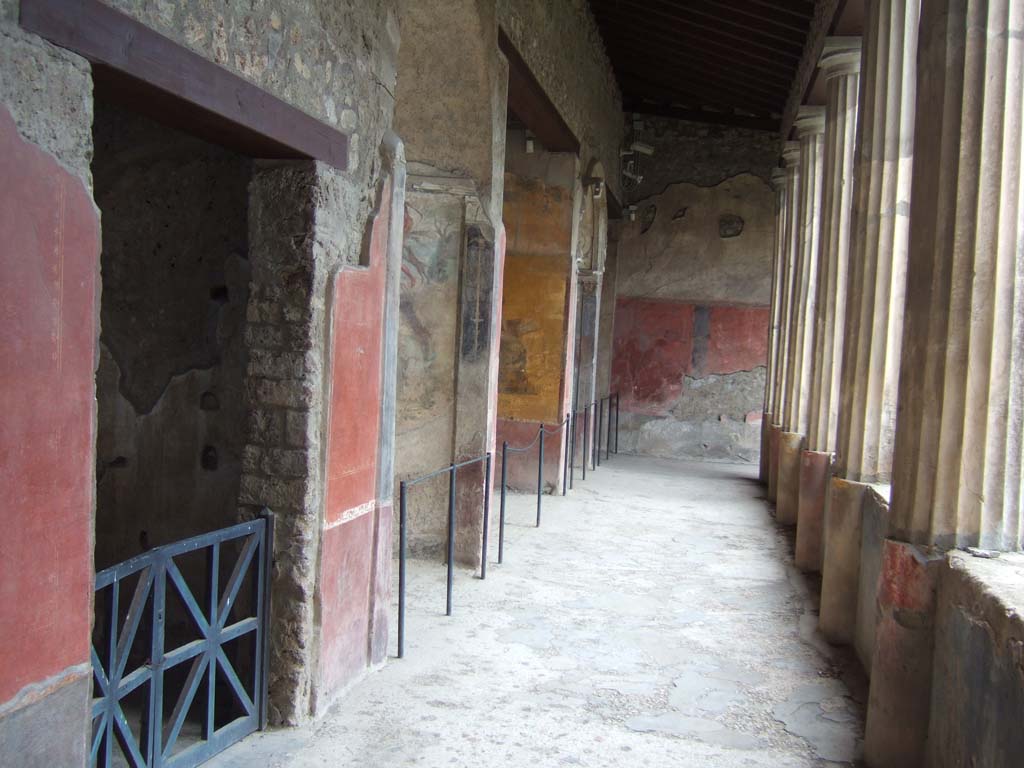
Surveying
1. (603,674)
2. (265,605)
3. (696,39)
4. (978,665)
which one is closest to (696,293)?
(696,39)

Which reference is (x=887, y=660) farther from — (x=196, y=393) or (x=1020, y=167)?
(x=196, y=393)

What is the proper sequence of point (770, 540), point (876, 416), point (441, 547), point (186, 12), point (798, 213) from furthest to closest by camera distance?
1. point (798, 213)
2. point (770, 540)
3. point (441, 547)
4. point (876, 416)
5. point (186, 12)

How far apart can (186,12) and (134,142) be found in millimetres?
1265

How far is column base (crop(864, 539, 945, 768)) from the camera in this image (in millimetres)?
3258

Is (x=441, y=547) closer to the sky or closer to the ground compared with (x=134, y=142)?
closer to the ground

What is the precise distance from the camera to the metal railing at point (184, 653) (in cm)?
275

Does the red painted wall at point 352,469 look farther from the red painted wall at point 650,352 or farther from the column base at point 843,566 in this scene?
the red painted wall at point 650,352

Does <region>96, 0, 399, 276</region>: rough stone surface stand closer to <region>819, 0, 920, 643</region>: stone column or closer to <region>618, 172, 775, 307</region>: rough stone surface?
<region>819, 0, 920, 643</region>: stone column

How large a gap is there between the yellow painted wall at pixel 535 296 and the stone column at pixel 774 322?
2869 millimetres

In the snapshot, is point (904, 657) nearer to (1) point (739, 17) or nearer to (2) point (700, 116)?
(1) point (739, 17)

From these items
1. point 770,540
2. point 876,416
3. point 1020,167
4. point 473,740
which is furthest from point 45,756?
point 770,540

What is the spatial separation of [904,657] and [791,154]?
8010 millimetres

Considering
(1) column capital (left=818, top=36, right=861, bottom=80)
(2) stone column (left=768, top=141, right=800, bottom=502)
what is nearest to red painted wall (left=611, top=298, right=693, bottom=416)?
(2) stone column (left=768, top=141, right=800, bottom=502)

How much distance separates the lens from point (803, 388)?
8.77m
